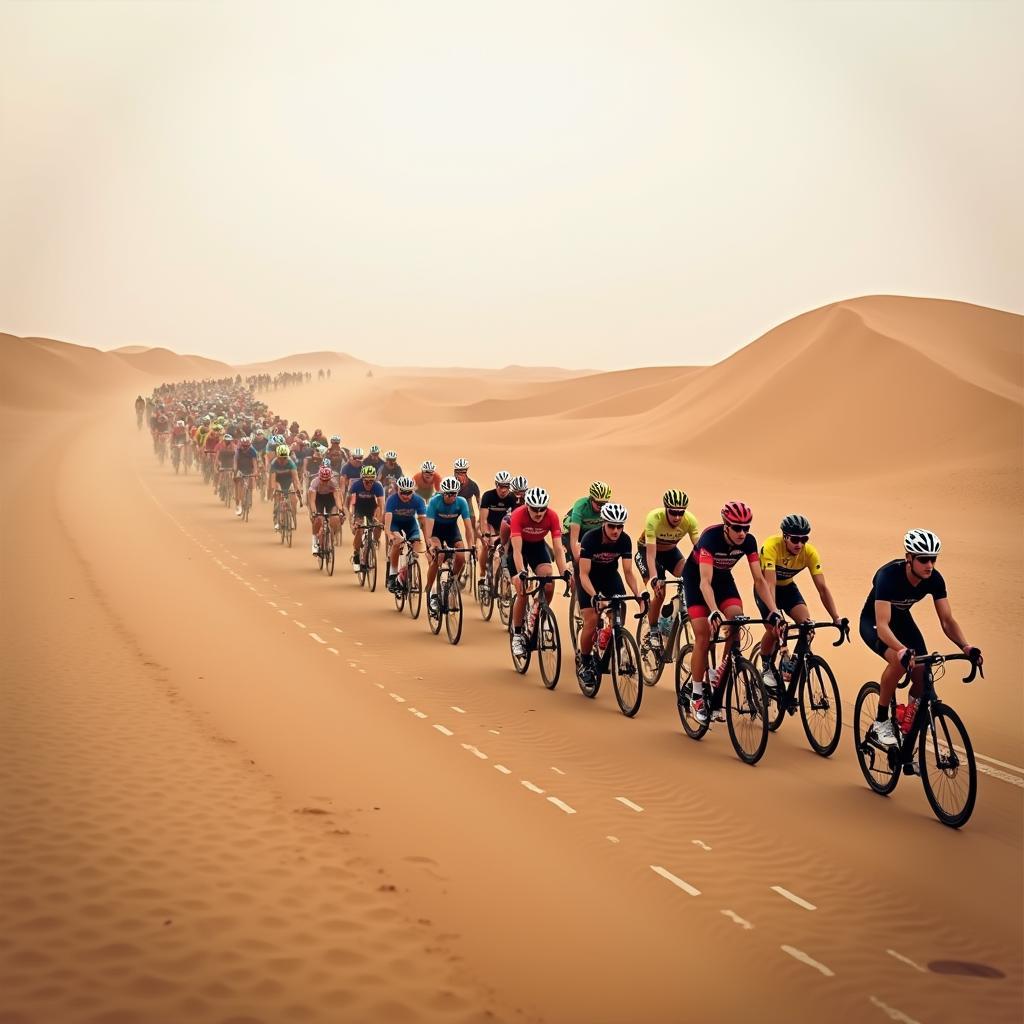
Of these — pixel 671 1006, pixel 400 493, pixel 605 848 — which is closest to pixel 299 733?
pixel 605 848

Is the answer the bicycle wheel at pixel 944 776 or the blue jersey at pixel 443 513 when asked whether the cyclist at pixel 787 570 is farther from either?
the blue jersey at pixel 443 513

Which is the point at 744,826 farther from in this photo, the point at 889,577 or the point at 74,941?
the point at 74,941

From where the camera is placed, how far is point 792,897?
6.75 m

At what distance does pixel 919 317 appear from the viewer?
7344 cm

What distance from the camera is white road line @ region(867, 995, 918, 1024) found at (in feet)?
17.8

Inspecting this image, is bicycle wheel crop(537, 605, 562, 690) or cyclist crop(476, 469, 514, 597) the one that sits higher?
cyclist crop(476, 469, 514, 597)

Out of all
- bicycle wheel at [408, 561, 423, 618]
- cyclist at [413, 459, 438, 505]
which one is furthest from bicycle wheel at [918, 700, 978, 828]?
cyclist at [413, 459, 438, 505]

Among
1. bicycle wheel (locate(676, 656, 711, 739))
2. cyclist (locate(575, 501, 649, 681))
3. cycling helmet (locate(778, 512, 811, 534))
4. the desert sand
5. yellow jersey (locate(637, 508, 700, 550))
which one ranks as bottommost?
the desert sand

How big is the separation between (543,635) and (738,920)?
6029 millimetres

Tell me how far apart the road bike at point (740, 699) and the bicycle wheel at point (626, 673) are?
0.84m

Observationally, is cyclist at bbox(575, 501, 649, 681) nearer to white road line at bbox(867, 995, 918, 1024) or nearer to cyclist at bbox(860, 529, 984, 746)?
cyclist at bbox(860, 529, 984, 746)

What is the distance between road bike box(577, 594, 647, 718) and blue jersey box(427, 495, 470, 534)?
4.05 metres

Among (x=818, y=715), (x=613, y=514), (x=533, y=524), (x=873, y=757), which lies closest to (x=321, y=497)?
(x=533, y=524)

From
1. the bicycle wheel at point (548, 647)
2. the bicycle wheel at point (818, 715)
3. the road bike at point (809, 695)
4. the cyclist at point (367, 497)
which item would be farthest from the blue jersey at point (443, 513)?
the bicycle wheel at point (818, 715)
